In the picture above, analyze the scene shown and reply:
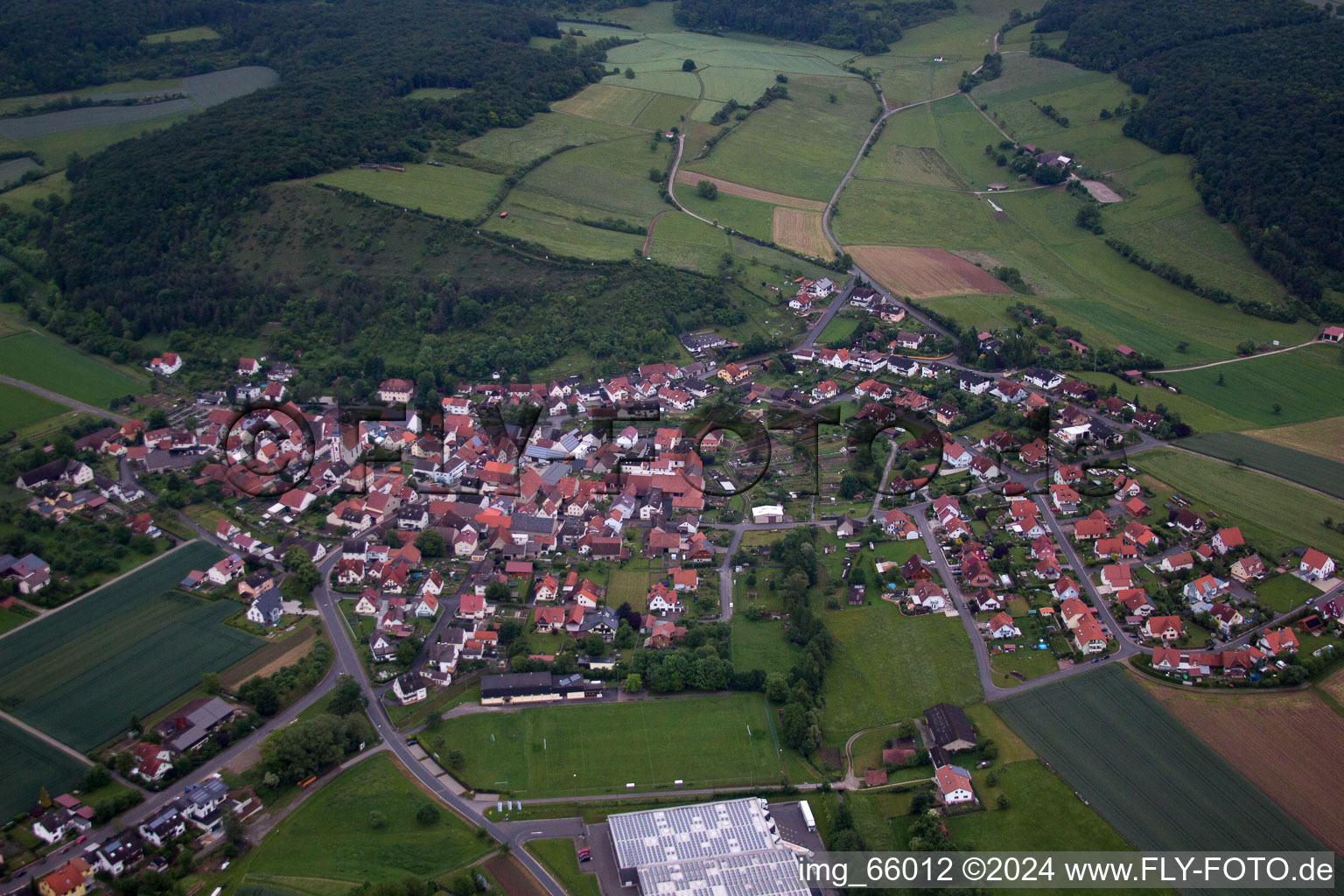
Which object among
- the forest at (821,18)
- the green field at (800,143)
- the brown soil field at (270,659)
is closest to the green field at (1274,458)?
the green field at (800,143)

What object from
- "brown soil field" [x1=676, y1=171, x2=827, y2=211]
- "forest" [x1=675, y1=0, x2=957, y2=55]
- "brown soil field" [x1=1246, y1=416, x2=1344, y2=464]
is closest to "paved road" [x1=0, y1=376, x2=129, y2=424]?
"brown soil field" [x1=676, y1=171, x2=827, y2=211]

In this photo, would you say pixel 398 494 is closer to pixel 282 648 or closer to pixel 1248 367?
pixel 282 648

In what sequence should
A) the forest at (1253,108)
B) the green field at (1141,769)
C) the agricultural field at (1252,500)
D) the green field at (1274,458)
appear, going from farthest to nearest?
1. the forest at (1253,108)
2. the green field at (1274,458)
3. the agricultural field at (1252,500)
4. the green field at (1141,769)

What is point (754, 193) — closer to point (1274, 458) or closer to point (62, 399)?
point (1274, 458)

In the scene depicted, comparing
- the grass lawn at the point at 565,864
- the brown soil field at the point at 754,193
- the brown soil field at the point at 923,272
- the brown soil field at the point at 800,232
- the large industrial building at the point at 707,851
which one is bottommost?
the grass lawn at the point at 565,864

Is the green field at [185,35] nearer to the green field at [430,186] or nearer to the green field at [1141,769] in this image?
the green field at [430,186]

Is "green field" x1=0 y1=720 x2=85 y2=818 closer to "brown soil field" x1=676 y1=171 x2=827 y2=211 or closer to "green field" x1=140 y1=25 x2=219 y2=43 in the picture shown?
"brown soil field" x1=676 y1=171 x2=827 y2=211
